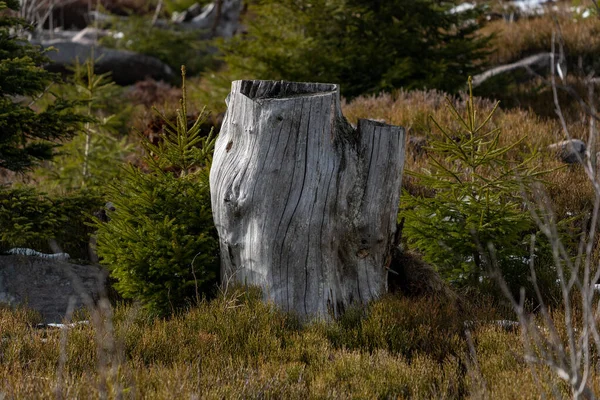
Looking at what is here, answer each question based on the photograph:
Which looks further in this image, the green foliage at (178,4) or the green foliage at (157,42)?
the green foliage at (178,4)

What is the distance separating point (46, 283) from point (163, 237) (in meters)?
1.94

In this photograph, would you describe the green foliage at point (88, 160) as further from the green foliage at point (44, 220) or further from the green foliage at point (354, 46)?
the green foliage at point (354, 46)

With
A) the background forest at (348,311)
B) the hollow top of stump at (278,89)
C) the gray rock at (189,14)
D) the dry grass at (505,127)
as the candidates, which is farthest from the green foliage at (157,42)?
the hollow top of stump at (278,89)

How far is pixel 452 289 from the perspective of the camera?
5.39m

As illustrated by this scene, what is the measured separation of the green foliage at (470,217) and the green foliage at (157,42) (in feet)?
46.3

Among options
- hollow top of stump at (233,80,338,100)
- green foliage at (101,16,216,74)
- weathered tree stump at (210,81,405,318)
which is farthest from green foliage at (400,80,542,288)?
green foliage at (101,16,216,74)

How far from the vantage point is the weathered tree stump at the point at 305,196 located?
476 centimetres

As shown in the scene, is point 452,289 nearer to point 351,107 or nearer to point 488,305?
point 488,305

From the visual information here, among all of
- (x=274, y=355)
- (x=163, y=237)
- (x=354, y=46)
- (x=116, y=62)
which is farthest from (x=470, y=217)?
(x=116, y=62)

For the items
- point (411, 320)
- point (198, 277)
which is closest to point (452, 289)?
point (411, 320)

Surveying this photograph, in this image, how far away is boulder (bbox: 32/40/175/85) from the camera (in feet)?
56.9

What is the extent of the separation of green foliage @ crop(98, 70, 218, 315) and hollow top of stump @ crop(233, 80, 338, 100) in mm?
738

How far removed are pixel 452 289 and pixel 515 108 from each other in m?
6.00

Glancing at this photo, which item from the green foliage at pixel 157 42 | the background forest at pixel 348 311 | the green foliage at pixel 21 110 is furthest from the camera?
the green foliage at pixel 157 42
